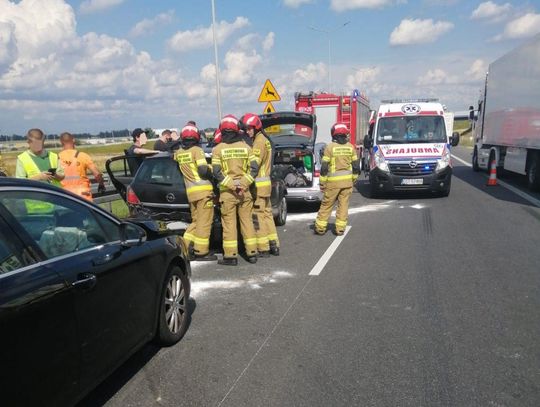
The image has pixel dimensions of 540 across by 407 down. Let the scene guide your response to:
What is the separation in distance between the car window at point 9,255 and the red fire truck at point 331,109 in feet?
62.4

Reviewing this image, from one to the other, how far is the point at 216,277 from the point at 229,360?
244cm

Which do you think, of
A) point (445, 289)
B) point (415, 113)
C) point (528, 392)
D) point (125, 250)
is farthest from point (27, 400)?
point (415, 113)

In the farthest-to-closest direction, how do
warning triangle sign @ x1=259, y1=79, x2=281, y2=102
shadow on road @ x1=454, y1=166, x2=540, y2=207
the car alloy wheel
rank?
warning triangle sign @ x1=259, y1=79, x2=281, y2=102 → shadow on road @ x1=454, y1=166, x2=540, y2=207 → the car alloy wheel

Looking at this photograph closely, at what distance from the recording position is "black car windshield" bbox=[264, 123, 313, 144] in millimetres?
12000

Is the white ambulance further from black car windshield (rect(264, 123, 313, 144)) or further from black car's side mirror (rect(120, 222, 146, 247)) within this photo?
black car's side mirror (rect(120, 222, 146, 247))

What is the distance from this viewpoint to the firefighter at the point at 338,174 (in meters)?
8.62

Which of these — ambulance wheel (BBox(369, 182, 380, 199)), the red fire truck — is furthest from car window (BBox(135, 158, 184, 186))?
the red fire truck

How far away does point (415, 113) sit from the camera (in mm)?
13406

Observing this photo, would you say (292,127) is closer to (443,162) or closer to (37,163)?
(443,162)

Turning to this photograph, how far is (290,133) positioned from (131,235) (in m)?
9.03

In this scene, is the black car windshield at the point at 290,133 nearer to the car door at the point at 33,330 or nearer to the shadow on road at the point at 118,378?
the shadow on road at the point at 118,378

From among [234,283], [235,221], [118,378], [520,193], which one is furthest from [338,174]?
[520,193]

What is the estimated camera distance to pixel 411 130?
43.5 feet

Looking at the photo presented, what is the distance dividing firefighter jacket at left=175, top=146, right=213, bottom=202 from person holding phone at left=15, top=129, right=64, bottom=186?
1.53 metres
